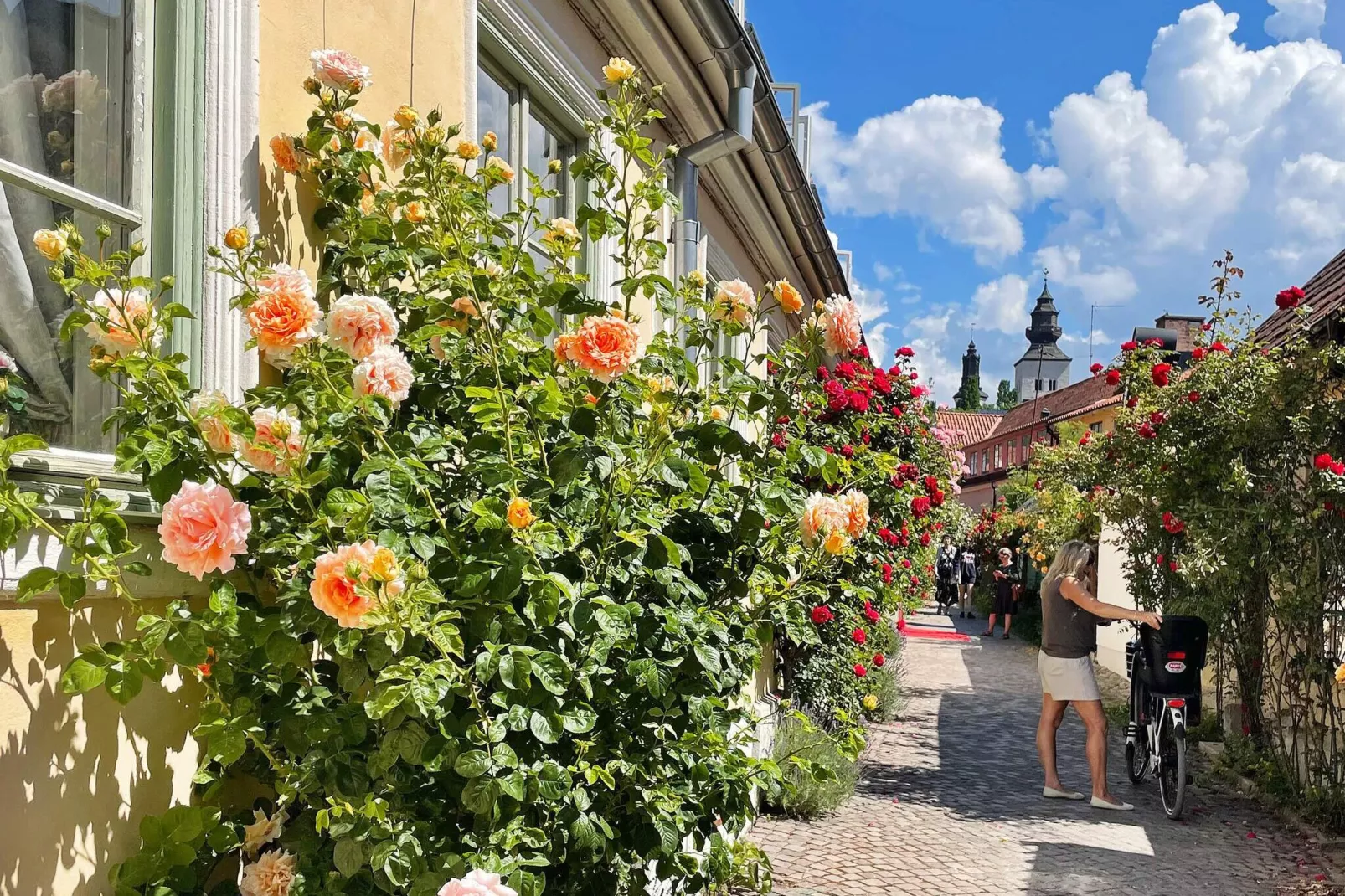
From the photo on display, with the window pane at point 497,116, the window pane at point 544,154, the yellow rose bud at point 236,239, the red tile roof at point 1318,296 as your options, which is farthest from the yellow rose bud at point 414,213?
the red tile roof at point 1318,296

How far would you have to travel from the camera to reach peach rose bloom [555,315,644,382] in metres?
2.38

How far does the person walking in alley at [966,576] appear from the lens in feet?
87.6

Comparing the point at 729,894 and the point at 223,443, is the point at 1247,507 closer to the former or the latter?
the point at 729,894

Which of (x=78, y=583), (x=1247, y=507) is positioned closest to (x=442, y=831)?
(x=78, y=583)

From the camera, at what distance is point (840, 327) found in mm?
2869

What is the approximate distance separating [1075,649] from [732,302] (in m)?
5.11

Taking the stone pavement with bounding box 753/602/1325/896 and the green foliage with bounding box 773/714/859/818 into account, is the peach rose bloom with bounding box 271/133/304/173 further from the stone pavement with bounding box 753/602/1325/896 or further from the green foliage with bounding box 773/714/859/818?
the green foliage with bounding box 773/714/859/818

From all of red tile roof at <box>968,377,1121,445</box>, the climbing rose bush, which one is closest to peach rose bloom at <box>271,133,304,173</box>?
the climbing rose bush

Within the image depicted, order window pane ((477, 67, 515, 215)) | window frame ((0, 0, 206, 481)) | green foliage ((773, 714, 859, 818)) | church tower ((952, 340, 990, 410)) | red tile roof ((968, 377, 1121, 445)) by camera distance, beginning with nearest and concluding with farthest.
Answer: window frame ((0, 0, 206, 481)) → window pane ((477, 67, 515, 215)) → green foliage ((773, 714, 859, 818)) → red tile roof ((968, 377, 1121, 445)) → church tower ((952, 340, 990, 410))

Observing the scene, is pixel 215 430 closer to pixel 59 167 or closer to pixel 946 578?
pixel 59 167

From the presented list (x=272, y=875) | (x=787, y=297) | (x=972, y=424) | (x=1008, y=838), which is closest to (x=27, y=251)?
(x=272, y=875)

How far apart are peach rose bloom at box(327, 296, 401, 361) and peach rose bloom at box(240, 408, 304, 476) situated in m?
0.21

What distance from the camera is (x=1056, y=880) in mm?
5430

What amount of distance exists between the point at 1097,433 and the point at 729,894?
5584 mm
